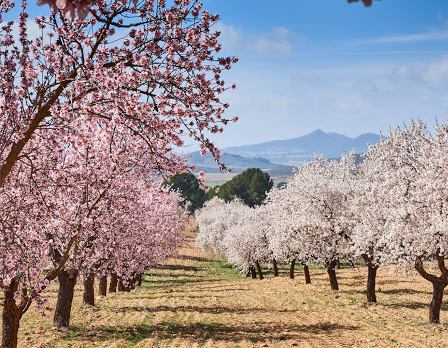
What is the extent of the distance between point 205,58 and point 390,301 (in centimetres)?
3186

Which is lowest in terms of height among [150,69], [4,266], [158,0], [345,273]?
[345,273]

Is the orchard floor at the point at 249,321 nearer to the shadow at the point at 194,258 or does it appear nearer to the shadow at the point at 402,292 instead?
the shadow at the point at 402,292

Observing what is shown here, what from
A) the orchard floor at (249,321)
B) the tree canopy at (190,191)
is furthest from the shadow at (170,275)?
the tree canopy at (190,191)

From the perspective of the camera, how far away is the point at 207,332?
24.5 m

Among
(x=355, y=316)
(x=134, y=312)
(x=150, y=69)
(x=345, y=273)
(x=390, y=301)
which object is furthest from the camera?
(x=345, y=273)

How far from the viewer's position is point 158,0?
969 centimetres

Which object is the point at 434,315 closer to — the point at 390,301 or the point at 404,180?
the point at 404,180

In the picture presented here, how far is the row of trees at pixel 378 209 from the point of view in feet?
75.7

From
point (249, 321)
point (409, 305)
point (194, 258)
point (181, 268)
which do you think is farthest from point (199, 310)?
point (194, 258)

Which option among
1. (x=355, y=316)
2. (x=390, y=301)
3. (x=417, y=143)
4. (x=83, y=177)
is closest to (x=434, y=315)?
(x=355, y=316)

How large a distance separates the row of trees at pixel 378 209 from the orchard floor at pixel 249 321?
3.01m

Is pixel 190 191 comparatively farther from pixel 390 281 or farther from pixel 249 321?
pixel 249 321

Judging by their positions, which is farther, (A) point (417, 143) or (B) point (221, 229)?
(B) point (221, 229)

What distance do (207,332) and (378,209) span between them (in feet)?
39.2
